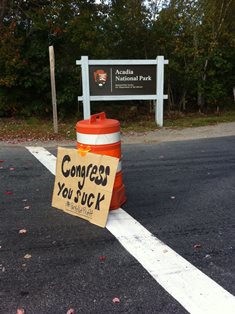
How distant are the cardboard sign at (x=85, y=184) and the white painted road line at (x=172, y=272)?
0.79 feet

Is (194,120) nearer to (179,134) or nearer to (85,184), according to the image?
(179,134)

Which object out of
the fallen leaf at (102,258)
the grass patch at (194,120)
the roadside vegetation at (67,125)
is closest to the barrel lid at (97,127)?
the fallen leaf at (102,258)

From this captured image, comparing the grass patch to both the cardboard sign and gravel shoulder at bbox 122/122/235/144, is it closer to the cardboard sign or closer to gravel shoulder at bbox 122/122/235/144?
gravel shoulder at bbox 122/122/235/144

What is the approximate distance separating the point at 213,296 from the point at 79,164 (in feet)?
7.19

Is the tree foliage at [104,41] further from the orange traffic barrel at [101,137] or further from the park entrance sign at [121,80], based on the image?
the orange traffic barrel at [101,137]

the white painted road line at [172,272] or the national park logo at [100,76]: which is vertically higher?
the national park logo at [100,76]

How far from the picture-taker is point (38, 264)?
11.0 feet

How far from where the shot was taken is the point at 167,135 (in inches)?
392

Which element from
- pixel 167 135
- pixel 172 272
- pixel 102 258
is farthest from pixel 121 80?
pixel 172 272

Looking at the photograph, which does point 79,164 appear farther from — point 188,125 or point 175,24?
point 175,24

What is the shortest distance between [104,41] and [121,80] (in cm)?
319

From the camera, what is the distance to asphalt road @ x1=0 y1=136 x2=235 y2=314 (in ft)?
9.45

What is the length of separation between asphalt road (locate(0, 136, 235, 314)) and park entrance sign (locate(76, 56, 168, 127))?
444cm

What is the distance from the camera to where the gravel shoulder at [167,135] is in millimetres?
9094
